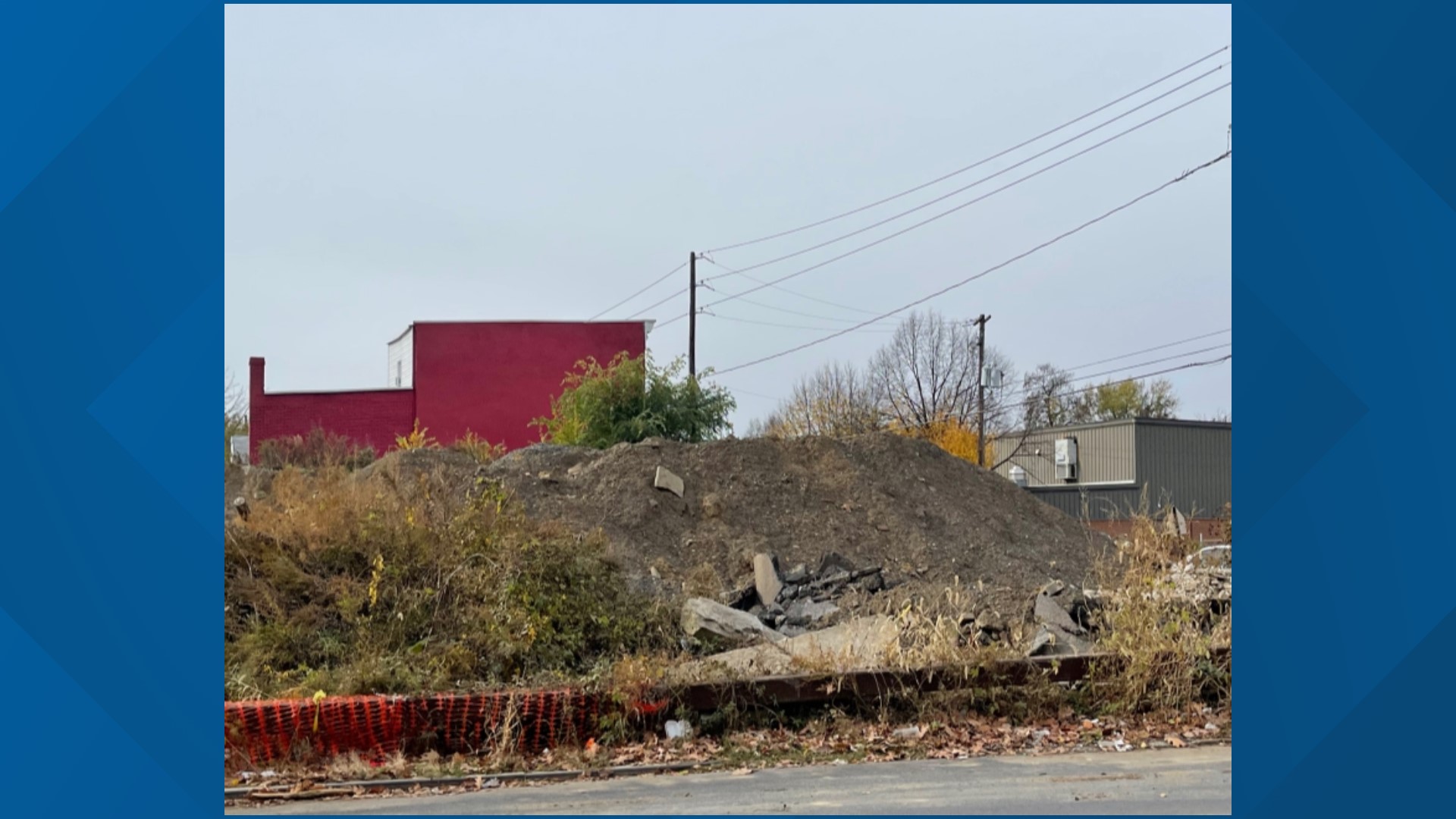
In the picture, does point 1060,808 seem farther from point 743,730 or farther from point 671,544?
point 671,544

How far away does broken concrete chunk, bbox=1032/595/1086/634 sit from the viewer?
1216 centimetres

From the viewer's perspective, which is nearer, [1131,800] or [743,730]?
[1131,800]

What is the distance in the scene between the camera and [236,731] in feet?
29.8

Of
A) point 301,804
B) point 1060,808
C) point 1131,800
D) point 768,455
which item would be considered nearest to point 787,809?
point 1060,808

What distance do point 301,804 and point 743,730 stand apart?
3328 mm

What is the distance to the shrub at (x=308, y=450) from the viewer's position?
3012 cm

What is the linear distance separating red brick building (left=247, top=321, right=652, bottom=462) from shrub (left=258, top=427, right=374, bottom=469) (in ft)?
3.40

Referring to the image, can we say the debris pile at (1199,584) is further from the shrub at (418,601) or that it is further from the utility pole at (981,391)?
the utility pole at (981,391)

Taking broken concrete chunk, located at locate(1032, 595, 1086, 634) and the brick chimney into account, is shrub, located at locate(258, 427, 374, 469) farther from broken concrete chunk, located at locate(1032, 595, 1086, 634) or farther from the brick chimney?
broken concrete chunk, located at locate(1032, 595, 1086, 634)

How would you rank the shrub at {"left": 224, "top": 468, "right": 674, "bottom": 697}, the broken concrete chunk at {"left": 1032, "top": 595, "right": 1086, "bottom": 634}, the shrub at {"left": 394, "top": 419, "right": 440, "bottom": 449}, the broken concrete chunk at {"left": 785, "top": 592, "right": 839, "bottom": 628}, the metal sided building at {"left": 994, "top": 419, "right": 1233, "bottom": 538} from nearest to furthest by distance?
the shrub at {"left": 224, "top": 468, "right": 674, "bottom": 697} < the broken concrete chunk at {"left": 1032, "top": 595, "right": 1086, "bottom": 634} < the broken concrete chunk at {"left": 785, "top": 592, "right": 839, "bottom": 628} < the shrub at {"left": 394, "top": 419, "right": 440, "bottom": 449} < the metal sided building at {"left": 994, "top": 419, "right": 1233, "bottom": 538}

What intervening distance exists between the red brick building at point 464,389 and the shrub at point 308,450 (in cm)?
104

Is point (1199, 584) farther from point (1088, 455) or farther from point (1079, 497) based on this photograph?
point (1088, 455)

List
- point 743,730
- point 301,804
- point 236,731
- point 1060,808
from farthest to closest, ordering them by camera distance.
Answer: point 743,730, point 236,731, point 301,804, point 1060,808

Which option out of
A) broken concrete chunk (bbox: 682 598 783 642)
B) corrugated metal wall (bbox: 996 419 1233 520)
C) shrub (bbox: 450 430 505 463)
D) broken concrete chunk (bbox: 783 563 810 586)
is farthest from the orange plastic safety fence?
corrugated metal wall (bbox: 996 419 1233 520)
